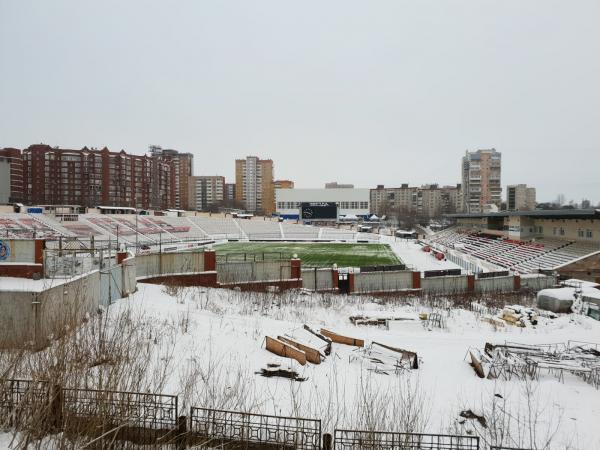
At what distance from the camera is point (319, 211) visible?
309 feet

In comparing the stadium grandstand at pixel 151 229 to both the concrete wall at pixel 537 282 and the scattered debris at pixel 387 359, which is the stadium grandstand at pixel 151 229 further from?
the scattered debris at pixel 387 359

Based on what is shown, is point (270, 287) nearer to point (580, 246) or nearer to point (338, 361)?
point (338, 361)

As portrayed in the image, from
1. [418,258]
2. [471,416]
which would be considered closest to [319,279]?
[471,416]

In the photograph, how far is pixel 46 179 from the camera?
92.1 metres

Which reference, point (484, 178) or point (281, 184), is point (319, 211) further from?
point (281, 184)

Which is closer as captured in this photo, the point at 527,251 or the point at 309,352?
the point at 309,352

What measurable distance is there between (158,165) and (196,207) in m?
39.4

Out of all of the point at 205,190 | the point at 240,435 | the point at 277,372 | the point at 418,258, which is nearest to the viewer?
the point at 240,435

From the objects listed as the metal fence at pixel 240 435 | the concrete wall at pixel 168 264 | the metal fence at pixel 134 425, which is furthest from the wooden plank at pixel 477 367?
the concrete wall at pixel 168 264

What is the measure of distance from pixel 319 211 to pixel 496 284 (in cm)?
6989

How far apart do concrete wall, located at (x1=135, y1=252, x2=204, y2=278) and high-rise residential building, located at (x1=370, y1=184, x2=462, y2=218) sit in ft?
356

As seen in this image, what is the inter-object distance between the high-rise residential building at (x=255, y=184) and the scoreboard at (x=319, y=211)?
49916 mm

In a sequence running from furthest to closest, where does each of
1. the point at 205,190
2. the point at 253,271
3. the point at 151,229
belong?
1. the point at 205,190
2. the point at 151,229
3. the point at 253,271

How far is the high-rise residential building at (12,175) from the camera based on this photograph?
80250 mm
